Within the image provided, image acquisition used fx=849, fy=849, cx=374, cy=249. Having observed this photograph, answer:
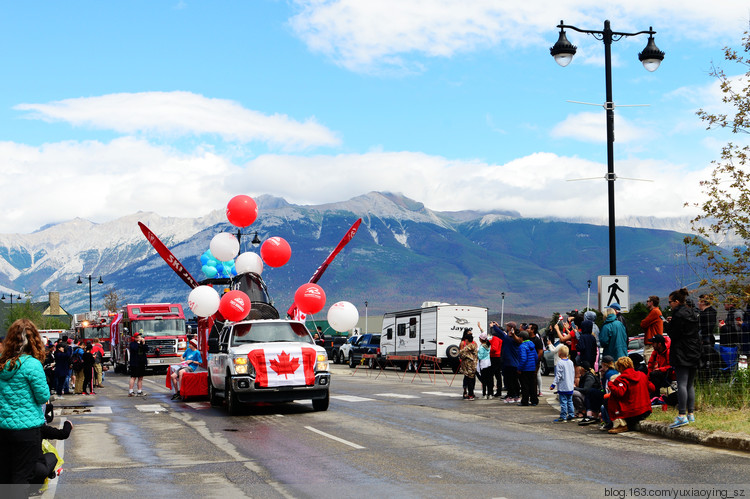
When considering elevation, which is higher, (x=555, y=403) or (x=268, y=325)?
(x=268, y=325)

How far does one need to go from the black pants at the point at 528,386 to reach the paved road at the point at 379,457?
955mm

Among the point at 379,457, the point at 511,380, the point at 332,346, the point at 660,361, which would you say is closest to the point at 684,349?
the point at 660,361

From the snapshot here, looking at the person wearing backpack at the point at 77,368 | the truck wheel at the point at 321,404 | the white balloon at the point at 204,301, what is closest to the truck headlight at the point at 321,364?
the truck wheel at the point at 321,404

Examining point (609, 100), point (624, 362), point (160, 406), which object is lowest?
point (160, 406)

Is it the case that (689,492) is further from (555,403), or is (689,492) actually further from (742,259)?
(555,403)

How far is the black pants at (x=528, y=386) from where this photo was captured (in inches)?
754

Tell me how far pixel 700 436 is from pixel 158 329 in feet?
110

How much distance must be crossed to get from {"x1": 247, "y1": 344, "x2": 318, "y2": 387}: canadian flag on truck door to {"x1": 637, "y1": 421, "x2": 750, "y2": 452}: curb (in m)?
6.90

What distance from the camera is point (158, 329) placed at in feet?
138

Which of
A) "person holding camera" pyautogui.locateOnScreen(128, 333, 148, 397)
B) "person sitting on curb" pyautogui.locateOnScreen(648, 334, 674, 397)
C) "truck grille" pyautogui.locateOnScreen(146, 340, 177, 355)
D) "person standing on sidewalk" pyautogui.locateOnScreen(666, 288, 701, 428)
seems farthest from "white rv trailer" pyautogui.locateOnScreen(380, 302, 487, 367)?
"person standing on sidewalk" pyautogui.locateOnScreen(666, 288, 701, 428)

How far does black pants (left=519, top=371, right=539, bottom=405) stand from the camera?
19141 millimetres

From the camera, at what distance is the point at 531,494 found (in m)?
8.47

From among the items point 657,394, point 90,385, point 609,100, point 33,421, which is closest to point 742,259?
point 657,394

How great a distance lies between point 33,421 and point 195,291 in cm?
1264
